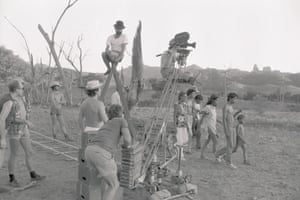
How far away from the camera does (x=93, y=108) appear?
4.49 metres

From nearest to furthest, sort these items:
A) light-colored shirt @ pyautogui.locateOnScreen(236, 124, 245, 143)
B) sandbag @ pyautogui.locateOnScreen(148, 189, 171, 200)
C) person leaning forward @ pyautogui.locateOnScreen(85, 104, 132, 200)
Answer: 1. person leaning forward @ pyautogui.locateOnScreen(85, 104, 132, 200)
2. sandbag @ pyautogui.locateOnScreen(148, 189, 171, 200)
3. light-colored shirt @ pyautogui.locateOnScreen(236, 124, 245, 143)

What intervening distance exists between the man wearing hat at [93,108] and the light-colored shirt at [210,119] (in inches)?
121

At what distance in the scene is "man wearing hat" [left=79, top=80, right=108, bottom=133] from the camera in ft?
14.7

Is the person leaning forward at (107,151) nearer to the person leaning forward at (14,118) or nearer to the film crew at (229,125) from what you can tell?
the person leaning forward at (14,118)

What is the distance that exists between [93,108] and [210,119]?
10.7ft

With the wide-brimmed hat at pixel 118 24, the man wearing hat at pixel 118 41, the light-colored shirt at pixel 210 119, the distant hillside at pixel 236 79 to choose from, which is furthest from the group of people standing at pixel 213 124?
the distant hillside at pixel 236 79

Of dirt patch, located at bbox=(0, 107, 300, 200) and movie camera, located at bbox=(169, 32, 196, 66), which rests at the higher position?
movie camera, located at bbox=(169, 32, 196, 66)

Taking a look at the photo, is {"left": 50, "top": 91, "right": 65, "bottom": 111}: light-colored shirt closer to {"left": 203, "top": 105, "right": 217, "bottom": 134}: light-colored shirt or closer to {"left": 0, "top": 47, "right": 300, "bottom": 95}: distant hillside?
{"left": 203, "top": 105, "right": 217, "bottom": 134}: light-colored shirt

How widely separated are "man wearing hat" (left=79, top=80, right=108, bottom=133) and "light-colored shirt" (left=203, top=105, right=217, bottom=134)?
10.1 feet

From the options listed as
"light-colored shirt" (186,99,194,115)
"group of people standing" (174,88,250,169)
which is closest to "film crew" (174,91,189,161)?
"group of people standing" (174,88,250,169)

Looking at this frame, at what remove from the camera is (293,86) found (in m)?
26.7

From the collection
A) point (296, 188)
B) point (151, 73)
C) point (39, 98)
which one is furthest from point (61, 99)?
point (151, 73)

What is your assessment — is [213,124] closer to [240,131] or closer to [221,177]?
[240,131]

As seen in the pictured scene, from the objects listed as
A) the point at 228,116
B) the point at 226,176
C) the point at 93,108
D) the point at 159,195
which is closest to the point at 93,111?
the point at 93,108
